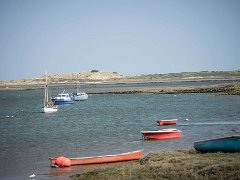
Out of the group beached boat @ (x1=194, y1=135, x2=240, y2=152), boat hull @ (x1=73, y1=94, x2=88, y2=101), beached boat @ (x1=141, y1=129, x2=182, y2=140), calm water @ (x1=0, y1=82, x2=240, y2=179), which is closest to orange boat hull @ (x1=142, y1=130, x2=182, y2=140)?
beached boat @ (x1=141, y1=129, x2=182, y2=140)

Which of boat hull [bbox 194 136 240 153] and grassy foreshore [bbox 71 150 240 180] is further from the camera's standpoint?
boat hull [bbox 194 136 240 153]

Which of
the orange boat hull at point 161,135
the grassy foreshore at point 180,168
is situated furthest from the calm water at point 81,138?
the grassy foreshore at point 180,168

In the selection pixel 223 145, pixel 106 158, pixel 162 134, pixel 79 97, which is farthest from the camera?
pixel 79 97

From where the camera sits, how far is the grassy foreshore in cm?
1706

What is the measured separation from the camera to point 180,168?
18.5 m

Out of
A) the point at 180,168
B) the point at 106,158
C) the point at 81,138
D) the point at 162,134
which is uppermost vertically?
the point at 180,168

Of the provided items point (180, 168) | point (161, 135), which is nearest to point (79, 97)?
point (161, 135)

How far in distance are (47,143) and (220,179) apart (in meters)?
20.0

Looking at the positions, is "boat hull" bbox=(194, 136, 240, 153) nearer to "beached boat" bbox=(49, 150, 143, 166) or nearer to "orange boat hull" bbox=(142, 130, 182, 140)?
"beached boat" bbox=(49, 150, 143, 166)

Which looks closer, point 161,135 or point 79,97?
point 161,135

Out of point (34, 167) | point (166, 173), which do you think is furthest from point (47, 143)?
point (166, 173)

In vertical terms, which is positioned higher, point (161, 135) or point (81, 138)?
point (161, 135)

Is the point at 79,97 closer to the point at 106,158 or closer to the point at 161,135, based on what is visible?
the point at 161,135

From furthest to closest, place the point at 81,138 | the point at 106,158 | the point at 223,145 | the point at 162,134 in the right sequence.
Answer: the point at 81,138
the point at 162,134
the point at 106,158
the point at 223,145
